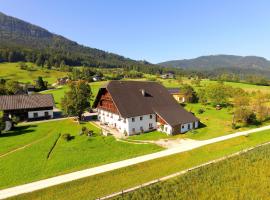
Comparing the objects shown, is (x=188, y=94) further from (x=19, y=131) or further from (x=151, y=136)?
(x=19, y=131)

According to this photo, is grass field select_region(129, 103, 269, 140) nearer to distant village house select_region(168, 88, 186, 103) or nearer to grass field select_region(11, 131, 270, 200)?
grass field select_region(11, 131, 270, 200)

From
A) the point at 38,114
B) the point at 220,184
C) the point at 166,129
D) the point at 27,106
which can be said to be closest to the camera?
the point at 220,184

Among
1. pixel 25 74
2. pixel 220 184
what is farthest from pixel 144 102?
pixel 25 74

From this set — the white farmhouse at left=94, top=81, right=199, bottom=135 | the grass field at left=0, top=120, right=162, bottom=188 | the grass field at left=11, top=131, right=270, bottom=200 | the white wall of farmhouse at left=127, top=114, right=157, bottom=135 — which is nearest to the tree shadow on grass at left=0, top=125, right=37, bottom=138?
the grass field at left=0, top=120, right=162, bottom=188

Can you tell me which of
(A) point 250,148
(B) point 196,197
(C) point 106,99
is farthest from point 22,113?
(A) point 250,148

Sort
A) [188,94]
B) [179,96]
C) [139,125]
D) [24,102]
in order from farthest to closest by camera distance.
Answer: [179,96] → [188,94] → [24,102] → [139,125]

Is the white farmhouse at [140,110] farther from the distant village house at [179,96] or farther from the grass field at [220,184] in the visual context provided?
the distant village house at [179,96]

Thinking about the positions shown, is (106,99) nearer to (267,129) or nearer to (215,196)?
(215,196)
